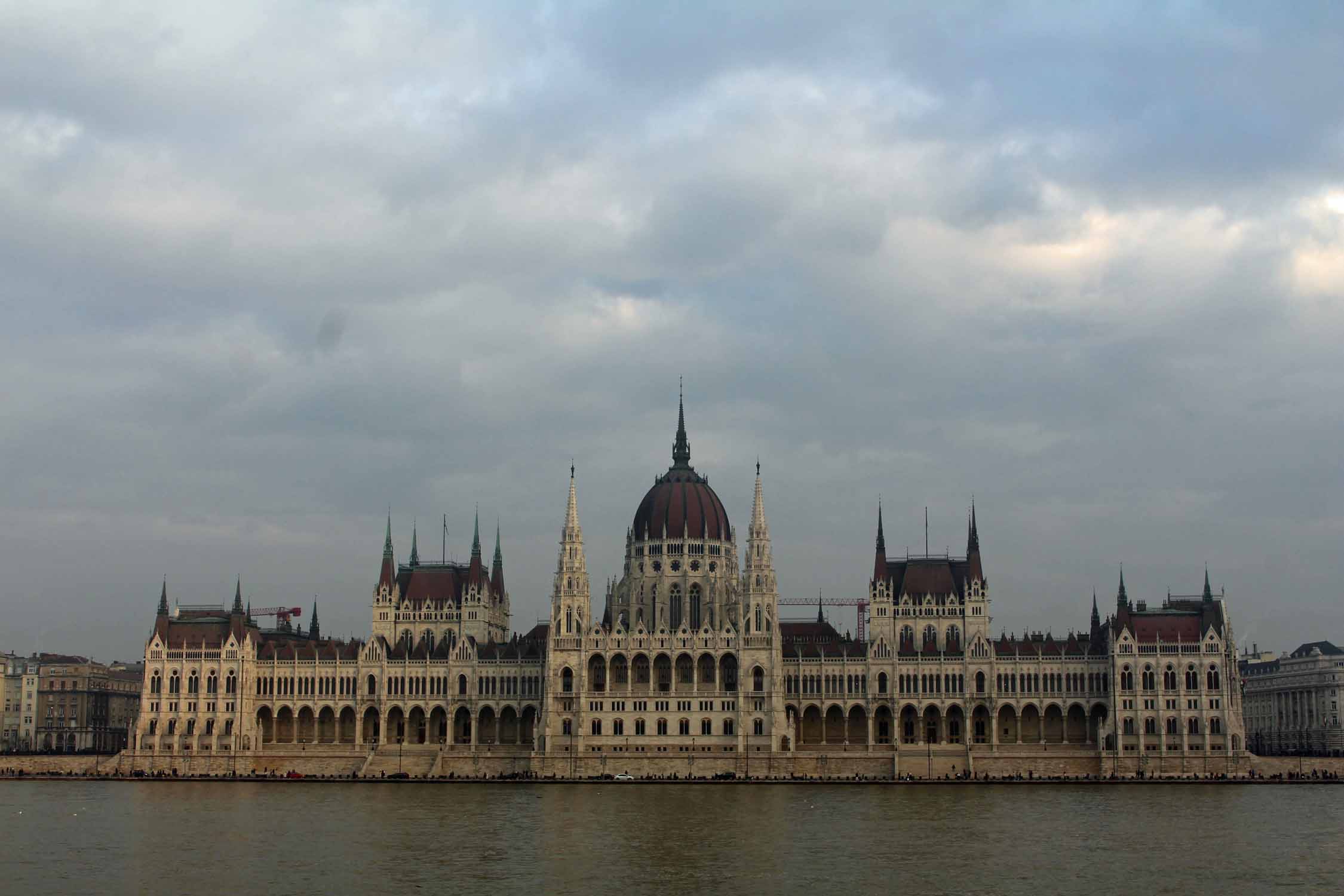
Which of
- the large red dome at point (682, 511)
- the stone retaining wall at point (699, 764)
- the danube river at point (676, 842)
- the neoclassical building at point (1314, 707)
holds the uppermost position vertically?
the large red dome at point (682, 511)

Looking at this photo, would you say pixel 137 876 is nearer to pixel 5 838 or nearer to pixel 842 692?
pixel 5 838

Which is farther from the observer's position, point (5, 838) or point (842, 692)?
point (842, 692)

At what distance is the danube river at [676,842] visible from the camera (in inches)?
3105

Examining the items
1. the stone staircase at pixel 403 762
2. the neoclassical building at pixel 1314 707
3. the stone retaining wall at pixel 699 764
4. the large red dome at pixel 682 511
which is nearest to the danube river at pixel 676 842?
the stone retaining wall at pixel 699 764

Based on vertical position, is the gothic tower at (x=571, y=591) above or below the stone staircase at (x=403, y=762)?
above

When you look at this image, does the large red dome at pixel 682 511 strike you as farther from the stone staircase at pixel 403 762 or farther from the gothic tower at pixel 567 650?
the stone staircase at pixel 403 762

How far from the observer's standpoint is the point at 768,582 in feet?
529

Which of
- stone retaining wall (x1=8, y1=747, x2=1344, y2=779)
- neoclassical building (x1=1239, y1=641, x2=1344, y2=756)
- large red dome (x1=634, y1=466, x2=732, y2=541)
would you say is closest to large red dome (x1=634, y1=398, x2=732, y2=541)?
large red dome (x1=634, y1=466, x2=732, y2=541)

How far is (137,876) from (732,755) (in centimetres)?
7774

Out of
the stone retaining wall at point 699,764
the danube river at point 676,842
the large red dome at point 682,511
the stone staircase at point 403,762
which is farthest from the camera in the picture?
the large red dome at point 682,511

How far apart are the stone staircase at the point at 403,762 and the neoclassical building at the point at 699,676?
465 millimetres

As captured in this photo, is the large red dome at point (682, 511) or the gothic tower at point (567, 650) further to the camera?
the large red dome at point (682, 511)

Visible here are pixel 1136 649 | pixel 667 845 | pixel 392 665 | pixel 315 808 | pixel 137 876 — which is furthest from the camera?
pixel 392 665

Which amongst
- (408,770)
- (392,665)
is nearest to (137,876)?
(408,770)
